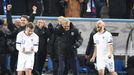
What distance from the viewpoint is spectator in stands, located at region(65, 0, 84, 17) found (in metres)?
18.4

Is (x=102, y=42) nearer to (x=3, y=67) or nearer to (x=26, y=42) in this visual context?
(x=26, y=42)

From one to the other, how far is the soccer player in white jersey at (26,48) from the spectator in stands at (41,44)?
0.90m

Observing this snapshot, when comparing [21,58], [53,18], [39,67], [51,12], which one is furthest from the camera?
[51,12]

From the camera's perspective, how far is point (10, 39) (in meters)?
16.0

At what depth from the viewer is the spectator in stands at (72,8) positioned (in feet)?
60.2

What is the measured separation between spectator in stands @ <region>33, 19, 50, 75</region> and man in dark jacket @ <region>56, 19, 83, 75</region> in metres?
0.49

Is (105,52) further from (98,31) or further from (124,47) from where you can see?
(124,47)

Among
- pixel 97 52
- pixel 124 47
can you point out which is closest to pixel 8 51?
pixel 97 52

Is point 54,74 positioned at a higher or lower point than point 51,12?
lower

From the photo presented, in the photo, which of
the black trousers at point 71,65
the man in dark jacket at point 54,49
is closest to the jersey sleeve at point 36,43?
the man in dark jacket at point 54,49

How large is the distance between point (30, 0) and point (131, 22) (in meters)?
3.51

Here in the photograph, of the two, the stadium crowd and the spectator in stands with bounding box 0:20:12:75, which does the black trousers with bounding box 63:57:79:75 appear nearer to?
the stadium crowd

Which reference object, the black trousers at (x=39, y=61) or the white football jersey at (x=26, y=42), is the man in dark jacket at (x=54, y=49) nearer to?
the black trousers at (x=39, y=61)

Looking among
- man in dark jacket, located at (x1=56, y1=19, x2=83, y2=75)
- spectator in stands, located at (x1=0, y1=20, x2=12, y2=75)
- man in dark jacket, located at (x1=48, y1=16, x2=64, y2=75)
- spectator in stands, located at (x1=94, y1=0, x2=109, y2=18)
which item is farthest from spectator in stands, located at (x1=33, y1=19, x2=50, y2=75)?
spectator in stands, located at (x1=94, y1=0, x2=109, y2=18)
